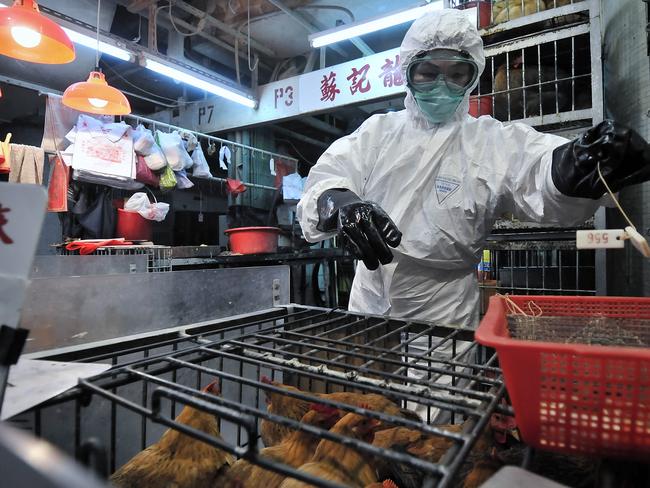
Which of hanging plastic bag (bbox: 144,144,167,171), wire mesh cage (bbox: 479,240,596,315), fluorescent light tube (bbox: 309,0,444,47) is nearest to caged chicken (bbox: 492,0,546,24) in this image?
wire mesh cage (bbox: 479,240,596,315)

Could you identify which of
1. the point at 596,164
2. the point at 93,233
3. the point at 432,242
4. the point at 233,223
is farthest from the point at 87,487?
the point at 233,223

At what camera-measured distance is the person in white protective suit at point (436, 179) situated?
1.71m

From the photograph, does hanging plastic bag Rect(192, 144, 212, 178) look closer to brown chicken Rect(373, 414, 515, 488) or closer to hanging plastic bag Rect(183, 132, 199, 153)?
hanging plastic bag Rect(183, 132, 199, 153)

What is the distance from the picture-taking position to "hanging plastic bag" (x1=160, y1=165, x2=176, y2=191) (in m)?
5.02

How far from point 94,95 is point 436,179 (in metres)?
3.06

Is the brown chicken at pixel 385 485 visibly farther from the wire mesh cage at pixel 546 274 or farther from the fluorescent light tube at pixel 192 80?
the fluorescent light tube at pixel 192 80

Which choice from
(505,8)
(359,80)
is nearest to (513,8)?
(505,8)

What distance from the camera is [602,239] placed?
670 mm

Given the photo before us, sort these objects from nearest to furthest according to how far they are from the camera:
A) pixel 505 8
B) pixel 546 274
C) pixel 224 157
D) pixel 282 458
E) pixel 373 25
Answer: pixel 282 458
pixel 505 8
pixel 546 274
pixel 373 25
pixel 224 157

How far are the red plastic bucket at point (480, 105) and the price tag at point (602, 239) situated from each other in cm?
197

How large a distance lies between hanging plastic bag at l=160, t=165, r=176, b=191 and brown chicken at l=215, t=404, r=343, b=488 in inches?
186

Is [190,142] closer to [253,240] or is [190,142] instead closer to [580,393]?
[253,240]

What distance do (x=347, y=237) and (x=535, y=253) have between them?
213 cm

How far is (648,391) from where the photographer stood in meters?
0.46
